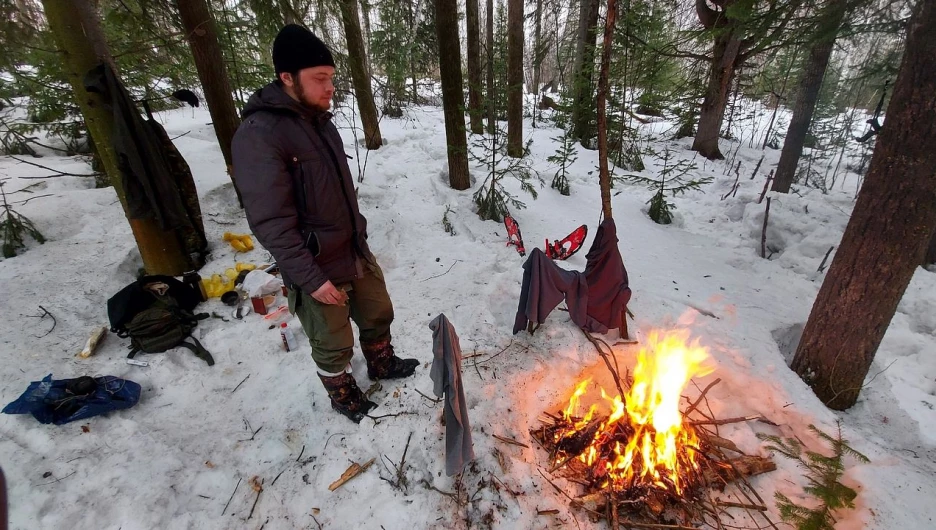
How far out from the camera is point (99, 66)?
3725 millimetres

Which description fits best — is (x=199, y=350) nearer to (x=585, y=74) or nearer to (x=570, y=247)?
(x=570, y=247)

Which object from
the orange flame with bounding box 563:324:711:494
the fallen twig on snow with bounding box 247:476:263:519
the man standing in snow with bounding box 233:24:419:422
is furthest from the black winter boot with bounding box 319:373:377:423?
the orange flame with bounding box 563:324:711:494

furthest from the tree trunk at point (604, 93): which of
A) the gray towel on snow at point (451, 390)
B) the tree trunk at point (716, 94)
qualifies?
the tree trunk at point (716, 94)

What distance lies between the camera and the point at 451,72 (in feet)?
19.7

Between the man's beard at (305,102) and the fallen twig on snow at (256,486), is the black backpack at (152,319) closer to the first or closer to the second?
the fallen twig on snow at (256,486)

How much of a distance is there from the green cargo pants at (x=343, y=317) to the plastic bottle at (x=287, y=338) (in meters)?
1.00

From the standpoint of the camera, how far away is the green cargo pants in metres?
2.60

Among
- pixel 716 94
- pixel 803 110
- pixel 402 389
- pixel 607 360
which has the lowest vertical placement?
pixel 402 389

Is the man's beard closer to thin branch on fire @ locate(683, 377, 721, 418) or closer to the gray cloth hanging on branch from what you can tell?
the gray cloth hanging on branch

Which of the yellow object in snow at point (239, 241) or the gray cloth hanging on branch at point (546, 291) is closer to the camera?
the gray cloth hanging on branch at point (546, 291)

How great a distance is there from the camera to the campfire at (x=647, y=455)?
237 cm

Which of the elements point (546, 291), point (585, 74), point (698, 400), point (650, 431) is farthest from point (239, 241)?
point (585, 74)

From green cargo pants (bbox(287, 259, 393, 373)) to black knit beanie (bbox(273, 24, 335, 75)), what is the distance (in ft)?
4.28

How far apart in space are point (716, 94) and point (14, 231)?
15.3m
